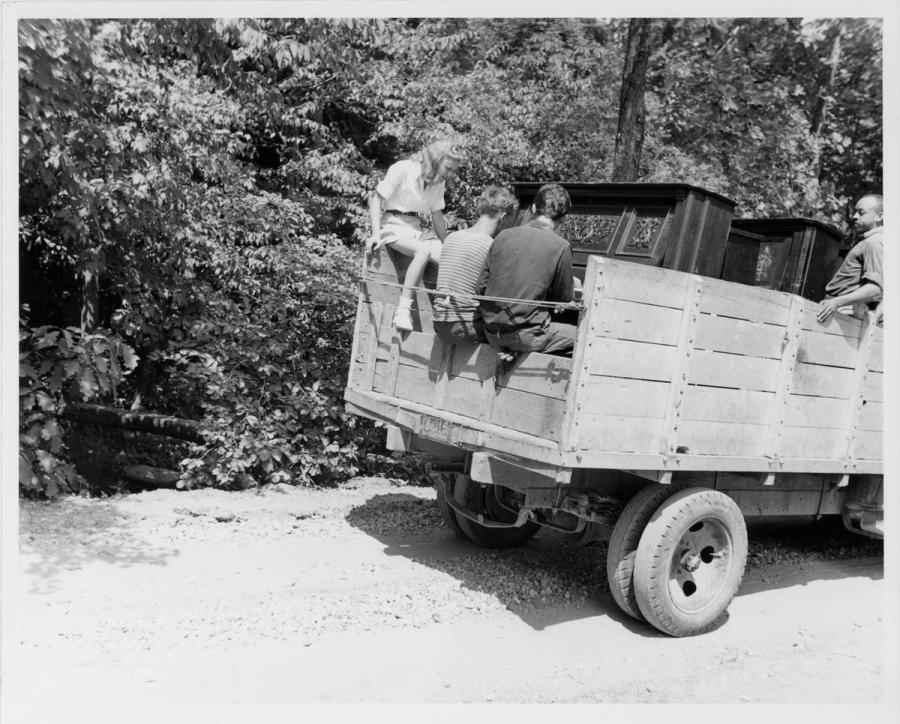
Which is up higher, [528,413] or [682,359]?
[682,359]

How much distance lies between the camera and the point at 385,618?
5070mm

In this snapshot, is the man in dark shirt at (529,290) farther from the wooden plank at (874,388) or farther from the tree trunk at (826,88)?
the tree trunk at (826,88)

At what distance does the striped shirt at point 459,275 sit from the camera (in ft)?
17.0

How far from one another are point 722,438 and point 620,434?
0.80 meters

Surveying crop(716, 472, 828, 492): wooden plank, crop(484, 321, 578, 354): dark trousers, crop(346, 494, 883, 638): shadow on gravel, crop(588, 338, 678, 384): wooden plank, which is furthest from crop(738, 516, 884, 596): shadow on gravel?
crop(484, 321, 578, 354): dark trousers

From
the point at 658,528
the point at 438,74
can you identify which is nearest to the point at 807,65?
the point at 438,74

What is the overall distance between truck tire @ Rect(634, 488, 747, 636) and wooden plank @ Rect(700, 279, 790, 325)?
106 cm

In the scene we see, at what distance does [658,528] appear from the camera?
16.3ft

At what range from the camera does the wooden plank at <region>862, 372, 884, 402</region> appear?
5.89m

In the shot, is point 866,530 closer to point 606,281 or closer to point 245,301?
point 606,281

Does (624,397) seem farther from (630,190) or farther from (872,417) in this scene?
(872,417)

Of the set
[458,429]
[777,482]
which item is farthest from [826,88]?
[458,429]

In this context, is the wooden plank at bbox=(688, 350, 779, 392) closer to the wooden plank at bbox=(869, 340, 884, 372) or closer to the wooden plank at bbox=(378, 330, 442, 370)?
the wooden plank at bbox=(869, 340, 884, 372)

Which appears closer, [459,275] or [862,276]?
[459,275]
